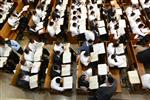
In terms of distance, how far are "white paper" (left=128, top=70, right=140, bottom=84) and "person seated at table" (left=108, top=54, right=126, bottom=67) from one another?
336mm

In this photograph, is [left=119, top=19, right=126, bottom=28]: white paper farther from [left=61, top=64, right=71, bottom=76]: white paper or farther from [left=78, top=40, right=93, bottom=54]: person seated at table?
[left=61, top=64, right=71, bottom=76]: white paper

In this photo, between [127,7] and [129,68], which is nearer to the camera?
[129,68]

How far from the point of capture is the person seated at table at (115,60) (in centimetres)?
675

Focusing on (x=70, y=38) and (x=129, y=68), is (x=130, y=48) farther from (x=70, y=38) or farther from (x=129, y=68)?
(x=70, y=38)

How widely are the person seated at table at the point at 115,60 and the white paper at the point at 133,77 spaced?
336 millimetres

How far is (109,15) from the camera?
832cm

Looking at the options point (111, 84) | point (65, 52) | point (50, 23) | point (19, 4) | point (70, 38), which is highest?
point (19, 4)

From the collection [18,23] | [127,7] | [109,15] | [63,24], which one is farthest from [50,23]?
[127,7]

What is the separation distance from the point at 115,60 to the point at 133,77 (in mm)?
638

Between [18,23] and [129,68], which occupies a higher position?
[18,23]

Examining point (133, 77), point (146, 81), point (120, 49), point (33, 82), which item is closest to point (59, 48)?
point (33, 82)

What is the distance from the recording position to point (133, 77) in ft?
21.3

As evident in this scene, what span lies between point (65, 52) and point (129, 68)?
1.73m

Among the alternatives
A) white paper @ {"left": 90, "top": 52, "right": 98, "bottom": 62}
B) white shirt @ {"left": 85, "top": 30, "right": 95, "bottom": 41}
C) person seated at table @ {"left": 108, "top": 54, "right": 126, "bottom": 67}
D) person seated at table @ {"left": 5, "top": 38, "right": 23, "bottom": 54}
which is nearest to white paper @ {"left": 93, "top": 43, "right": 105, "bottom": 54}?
white paper @ {"left": 90, "top": 52, "right": 98, "bottom": 62}
